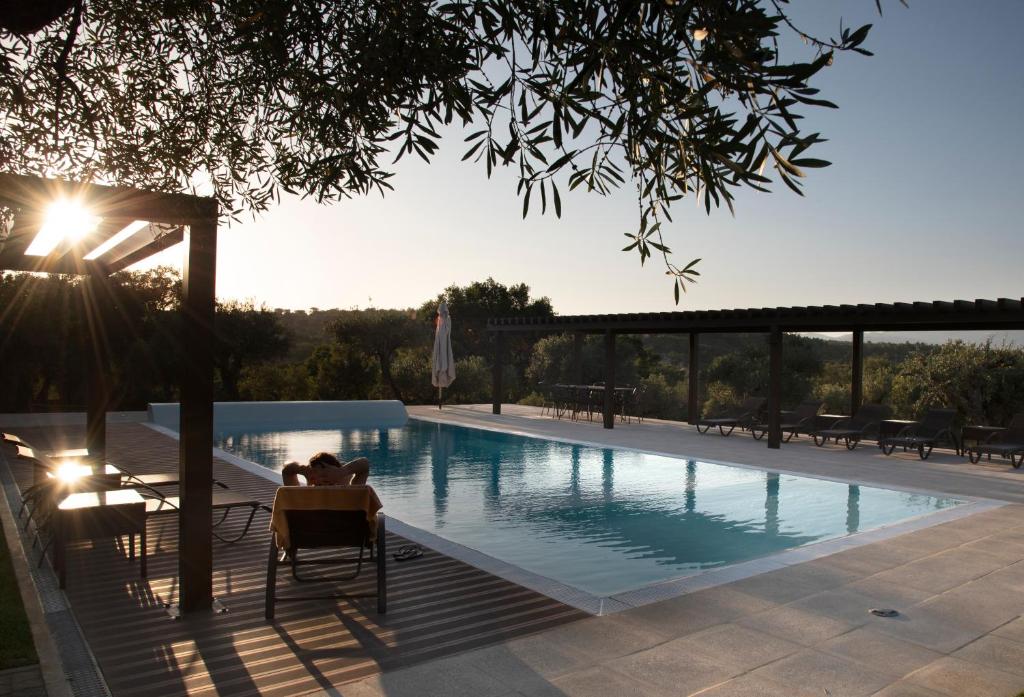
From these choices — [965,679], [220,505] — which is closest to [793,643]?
[965,679]

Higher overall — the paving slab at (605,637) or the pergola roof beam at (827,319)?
the pergola roof beam at (827,319)

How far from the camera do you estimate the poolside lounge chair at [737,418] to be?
47.8ft

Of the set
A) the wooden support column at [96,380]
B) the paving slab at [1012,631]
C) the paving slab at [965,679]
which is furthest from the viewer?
the wooden support column at [96,380]

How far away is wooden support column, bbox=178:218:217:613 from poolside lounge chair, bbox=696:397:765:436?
38.2 ft

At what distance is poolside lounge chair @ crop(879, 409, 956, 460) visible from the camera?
11.7 meters

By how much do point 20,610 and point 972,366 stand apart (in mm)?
15922

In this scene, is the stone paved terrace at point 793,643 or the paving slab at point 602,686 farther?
the stone paved terrace at point 793,643

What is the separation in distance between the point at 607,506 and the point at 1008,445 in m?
6.55

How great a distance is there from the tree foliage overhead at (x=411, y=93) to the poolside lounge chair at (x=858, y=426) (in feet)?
36.9

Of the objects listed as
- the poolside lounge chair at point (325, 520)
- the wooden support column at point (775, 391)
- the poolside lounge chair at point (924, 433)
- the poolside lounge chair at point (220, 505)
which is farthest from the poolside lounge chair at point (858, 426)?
the poolside lounge chair at point (325, 520)

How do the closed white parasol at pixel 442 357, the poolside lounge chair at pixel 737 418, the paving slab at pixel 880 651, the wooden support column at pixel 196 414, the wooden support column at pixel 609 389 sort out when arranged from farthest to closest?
1. the closed white parasol at pixel 442 357
2. the wooden support column at pixel 609 389
3. the poolside lounge chair at pixel 737 418
4. the wooden support column at pixel 196 414
5. the paving slab at pixel 880 651

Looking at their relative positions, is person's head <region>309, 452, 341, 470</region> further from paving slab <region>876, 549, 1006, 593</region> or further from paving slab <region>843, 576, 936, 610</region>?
paving slab <region>876, 549, 1006, 593</region>

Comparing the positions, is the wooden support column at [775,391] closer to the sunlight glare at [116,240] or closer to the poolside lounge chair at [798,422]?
the poolside lounge chair at [798,422]

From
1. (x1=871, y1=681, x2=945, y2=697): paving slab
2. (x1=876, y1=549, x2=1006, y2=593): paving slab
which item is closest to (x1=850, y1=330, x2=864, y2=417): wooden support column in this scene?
(x1=876, y1=549, x2=1006, y2=593): paving slab
